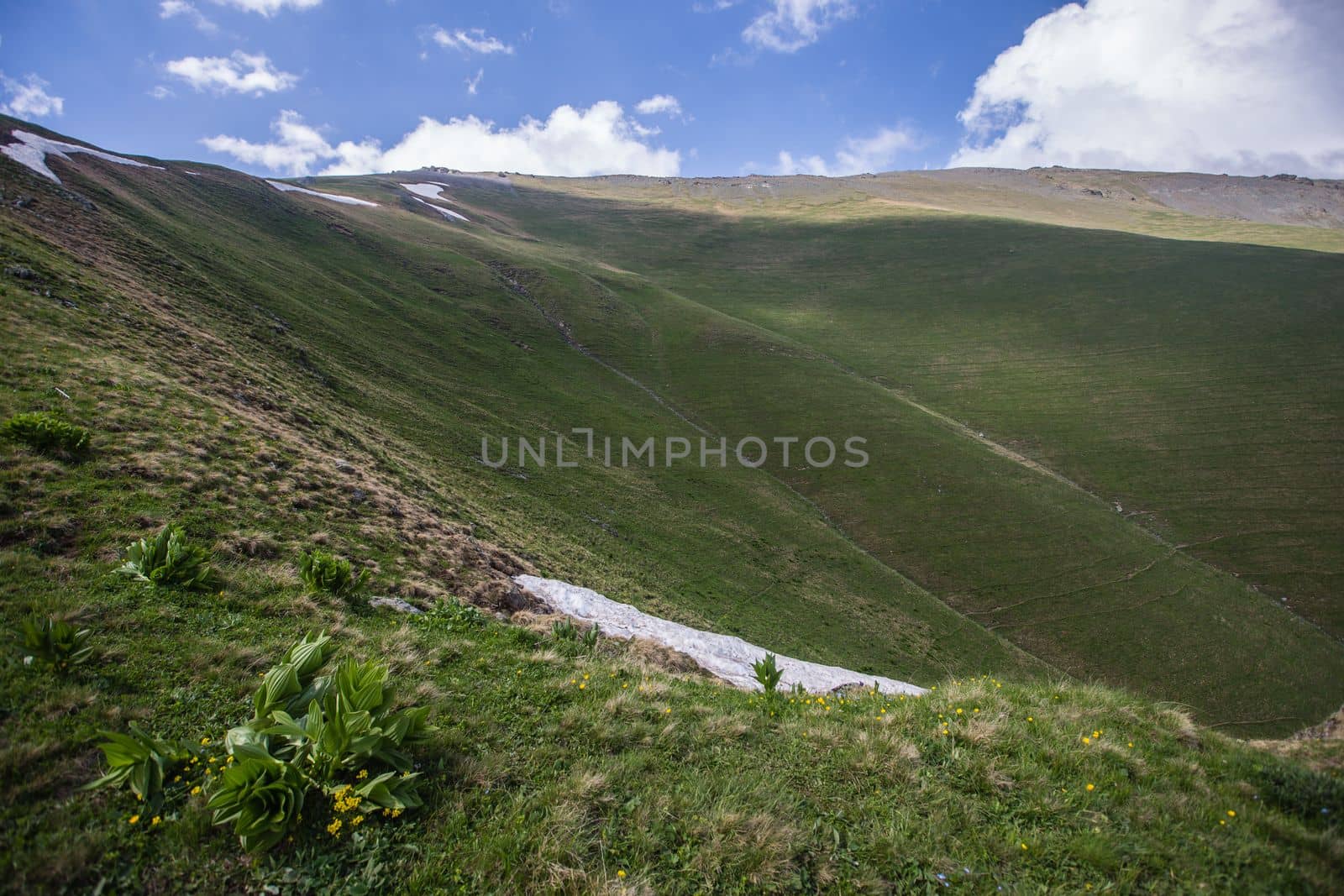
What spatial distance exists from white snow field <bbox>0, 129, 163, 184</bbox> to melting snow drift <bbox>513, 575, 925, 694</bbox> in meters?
47.9

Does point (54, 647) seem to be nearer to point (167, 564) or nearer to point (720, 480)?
point (167, 564)

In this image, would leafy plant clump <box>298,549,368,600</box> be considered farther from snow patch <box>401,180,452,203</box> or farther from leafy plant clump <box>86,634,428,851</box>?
snow patch <box>401,180,452,203</box>

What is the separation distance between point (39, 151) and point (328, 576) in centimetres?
5843

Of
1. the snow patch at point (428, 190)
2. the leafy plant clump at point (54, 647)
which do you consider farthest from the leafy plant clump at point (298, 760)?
the snow patch at point (428, 190)

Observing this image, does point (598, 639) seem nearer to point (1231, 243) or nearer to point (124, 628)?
point (124, 628)

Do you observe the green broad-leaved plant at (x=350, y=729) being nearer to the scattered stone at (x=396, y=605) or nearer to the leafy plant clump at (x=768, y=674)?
the scattered stone at (x=396, y=605)

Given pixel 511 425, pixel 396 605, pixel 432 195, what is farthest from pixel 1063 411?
pixel 432 195

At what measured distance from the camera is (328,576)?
1005 centimetres

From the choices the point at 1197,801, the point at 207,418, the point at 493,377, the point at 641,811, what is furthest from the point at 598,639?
the point at 493,377

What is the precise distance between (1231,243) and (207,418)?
157557 mm

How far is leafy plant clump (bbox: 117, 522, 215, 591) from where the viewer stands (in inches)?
324

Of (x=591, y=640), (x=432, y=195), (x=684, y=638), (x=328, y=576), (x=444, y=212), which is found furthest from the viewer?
(x=432, y=195)

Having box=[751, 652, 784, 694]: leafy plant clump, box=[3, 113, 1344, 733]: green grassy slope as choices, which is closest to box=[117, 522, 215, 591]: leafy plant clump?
box=[751, 652, 784, 694]: leafy plant clump

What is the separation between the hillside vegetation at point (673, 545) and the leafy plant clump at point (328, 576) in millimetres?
318
